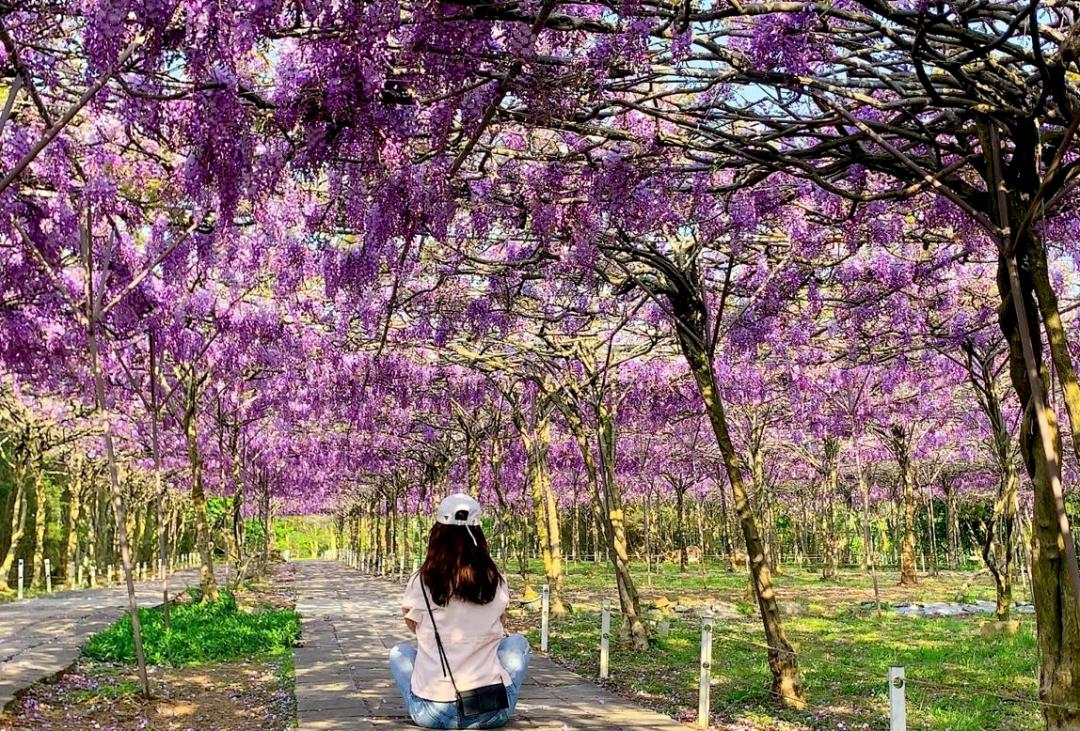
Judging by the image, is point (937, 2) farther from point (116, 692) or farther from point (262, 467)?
point (262, 467)

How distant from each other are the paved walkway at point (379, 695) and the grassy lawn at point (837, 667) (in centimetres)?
49

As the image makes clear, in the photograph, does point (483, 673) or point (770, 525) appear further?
point (770, 525)

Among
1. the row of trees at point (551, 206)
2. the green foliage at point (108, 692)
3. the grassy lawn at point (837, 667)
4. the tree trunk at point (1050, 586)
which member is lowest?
the grassy lawn at point (837, 667)

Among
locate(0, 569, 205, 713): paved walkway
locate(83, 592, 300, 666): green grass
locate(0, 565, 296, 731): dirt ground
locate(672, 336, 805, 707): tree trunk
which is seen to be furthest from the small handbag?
locate(83, 592, 300, 666): green grass

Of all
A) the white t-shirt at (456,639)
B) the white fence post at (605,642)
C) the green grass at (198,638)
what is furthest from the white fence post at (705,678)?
the green grass at (198,638)

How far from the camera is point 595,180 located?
6605 millimetres

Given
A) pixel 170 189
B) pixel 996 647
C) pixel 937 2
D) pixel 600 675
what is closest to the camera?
pixel 937 2

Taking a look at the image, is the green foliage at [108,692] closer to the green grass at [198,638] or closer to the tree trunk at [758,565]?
the green grass at [198,638]

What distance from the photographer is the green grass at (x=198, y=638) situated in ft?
34.1

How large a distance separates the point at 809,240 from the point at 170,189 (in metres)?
5.40

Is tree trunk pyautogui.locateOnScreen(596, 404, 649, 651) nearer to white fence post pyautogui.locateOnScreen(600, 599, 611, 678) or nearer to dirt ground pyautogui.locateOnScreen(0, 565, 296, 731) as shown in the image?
white fence post pyautogui.locateOnScreen(600, 599, 611, 678)

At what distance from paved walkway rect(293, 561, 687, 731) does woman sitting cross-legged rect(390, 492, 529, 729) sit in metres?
0.65

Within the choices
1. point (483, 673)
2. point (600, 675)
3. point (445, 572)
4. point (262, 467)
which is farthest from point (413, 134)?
point (262, 467)

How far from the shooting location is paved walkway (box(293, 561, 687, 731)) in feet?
20.6
